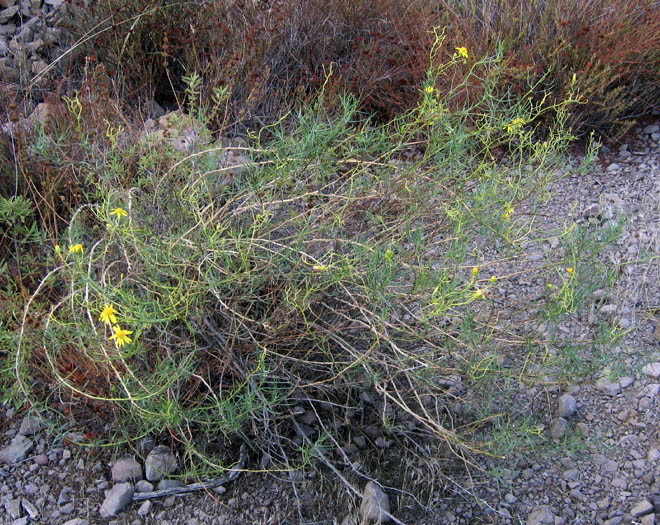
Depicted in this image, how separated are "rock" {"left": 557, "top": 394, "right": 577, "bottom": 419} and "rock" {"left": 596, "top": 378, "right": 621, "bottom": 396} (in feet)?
0.52

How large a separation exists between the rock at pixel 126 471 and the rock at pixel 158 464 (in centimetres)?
3

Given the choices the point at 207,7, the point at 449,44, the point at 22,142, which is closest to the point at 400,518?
the point at 22,142

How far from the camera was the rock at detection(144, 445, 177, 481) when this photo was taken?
2.35 meters

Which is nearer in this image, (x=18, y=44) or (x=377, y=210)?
(x=377, y=210)

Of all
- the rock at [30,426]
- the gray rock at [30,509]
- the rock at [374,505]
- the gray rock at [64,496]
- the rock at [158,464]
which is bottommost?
the rock at [374,505]

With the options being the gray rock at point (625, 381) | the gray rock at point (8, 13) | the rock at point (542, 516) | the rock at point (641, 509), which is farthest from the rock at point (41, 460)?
the gray rock at point (8, 13)

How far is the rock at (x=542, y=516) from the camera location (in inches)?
88.7

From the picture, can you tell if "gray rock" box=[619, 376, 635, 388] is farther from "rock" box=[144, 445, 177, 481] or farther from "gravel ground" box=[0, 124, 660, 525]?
"rock" box=[144, 445, 177, 481]

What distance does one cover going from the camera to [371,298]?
6.89 feet

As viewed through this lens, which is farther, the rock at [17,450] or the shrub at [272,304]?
the rock at [17,450]

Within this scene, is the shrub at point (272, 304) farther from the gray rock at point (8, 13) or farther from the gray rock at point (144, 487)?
the gray rock at point (8, 13)

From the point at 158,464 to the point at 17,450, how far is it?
0.52 metres

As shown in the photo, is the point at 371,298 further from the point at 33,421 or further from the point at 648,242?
the point at 648,242

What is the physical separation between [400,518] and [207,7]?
3394 millimetres
